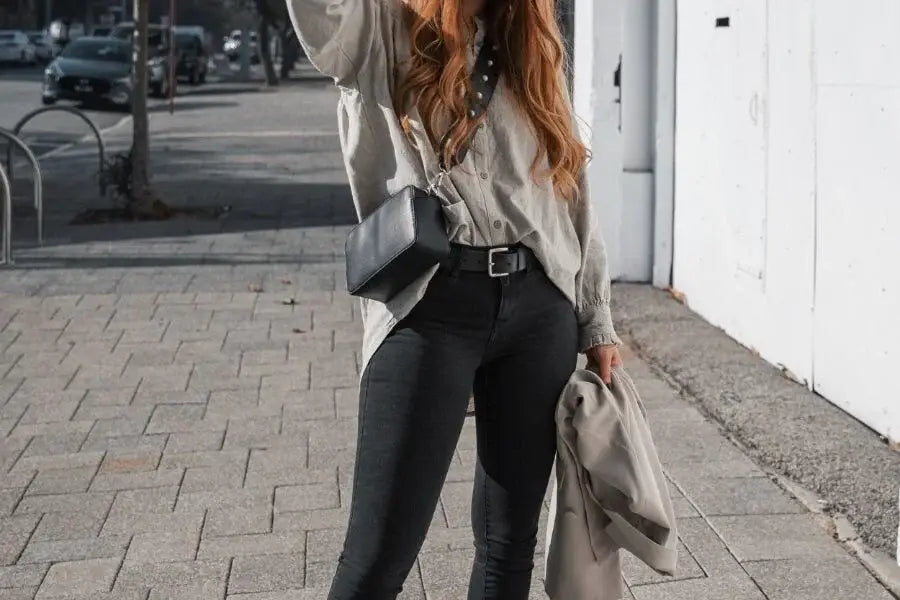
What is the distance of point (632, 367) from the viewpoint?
6.48 metres

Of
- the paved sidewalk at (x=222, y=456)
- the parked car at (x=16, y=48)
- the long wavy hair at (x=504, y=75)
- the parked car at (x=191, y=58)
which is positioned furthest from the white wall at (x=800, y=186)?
the parked car at (x=16, y=48)

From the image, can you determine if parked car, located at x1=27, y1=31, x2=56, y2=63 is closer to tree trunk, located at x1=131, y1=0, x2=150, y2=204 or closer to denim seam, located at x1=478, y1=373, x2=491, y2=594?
tree trunk, located at x1=131, y1=0, x2=150, y2=204

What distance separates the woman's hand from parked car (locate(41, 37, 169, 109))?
2671 cm

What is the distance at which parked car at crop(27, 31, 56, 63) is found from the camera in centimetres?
5884

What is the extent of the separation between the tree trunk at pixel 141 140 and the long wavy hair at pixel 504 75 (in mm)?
9435

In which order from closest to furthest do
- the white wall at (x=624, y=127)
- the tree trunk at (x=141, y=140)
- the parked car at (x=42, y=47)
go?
the white wall at (x=624, y=127)
the tree trunk at (x=141, y=140)
the parked car at (x=42, y=47)

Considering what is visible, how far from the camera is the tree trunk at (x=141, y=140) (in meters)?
11.8

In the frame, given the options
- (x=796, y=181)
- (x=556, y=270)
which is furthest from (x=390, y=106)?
(x=796, y=181)

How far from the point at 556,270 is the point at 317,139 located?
59.6 ft

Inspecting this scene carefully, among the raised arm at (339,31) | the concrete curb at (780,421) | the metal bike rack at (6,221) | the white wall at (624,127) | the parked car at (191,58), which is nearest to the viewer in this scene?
the raised arm at (339,31)

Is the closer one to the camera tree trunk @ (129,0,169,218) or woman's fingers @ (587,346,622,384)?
woman's fingers @ (587,346,622,384)

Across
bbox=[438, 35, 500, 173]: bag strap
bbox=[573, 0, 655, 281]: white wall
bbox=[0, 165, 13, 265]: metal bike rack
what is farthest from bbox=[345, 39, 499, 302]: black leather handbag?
bbox=[0, 165, 13, 265]: metal bike rack

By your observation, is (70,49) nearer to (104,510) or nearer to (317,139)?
(317,139)

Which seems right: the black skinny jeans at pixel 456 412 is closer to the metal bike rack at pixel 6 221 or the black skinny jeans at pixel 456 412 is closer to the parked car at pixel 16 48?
the metal bike rack at pixel 6 221
